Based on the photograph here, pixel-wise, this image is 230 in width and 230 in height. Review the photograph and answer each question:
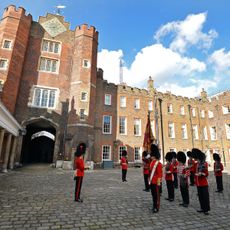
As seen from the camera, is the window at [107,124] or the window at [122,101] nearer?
the window at [107,124]

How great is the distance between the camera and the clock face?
22.8 meters

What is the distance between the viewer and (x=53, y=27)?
76.2 ft

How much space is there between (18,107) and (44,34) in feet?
35.5

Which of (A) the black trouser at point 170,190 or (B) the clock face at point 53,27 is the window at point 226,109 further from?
(B) the clock face at point 53,27

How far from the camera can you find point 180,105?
3042 cm

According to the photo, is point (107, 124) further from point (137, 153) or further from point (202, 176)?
point (202, 176)

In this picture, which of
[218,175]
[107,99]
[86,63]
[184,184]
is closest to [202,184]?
[184,184]

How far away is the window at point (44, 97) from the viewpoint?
2002cm

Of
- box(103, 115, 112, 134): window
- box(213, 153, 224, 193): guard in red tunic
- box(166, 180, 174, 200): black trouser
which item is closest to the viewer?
box(166, 180, 174, 200): black trouser

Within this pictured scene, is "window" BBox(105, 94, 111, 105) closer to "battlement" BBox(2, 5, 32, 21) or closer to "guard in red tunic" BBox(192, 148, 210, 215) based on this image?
"battlement" BBox(2, 5, 32, 21)

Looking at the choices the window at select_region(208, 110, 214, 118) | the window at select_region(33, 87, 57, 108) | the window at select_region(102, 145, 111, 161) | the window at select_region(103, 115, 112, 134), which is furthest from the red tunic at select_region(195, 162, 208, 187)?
the window at select_region(208, 110, 214, 118)

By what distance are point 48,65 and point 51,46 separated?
296 centimetres

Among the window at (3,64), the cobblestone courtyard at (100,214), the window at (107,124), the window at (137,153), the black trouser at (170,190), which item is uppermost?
the window at (3,64)

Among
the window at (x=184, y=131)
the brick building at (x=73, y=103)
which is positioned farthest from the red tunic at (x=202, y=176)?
the window at (x=184, y=131)
